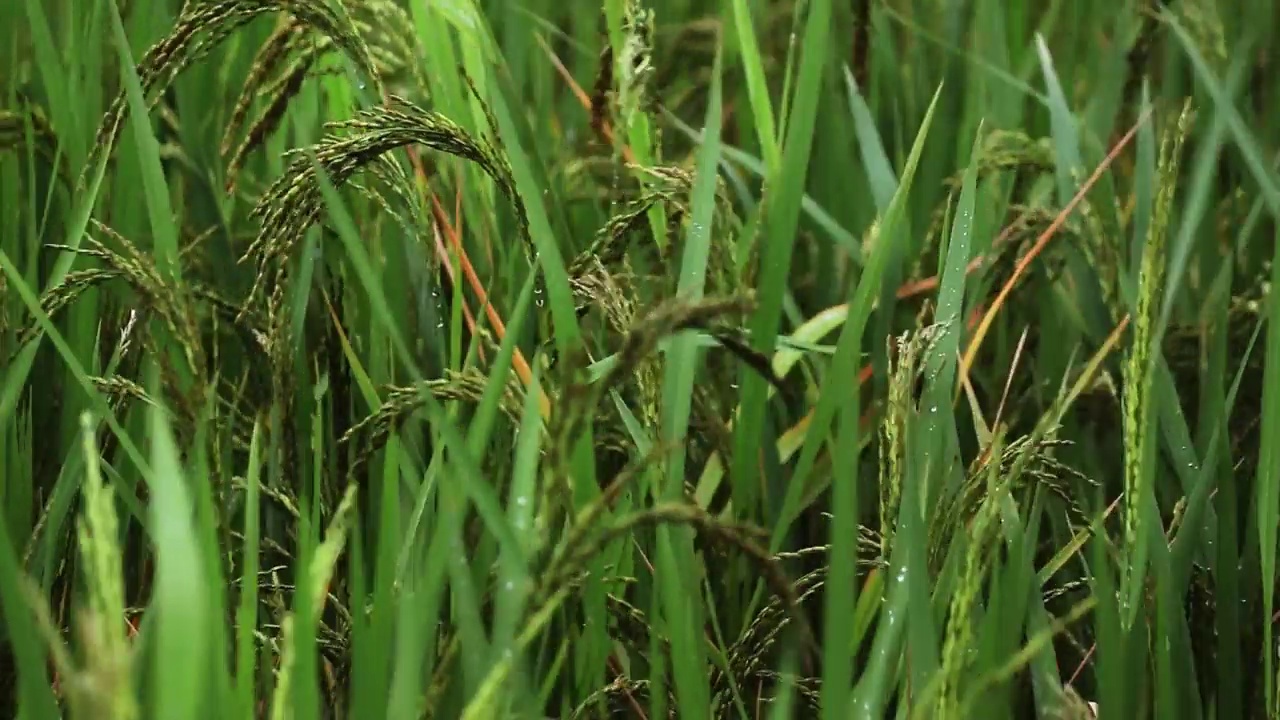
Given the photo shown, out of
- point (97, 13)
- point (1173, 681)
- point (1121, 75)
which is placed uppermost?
point (97, 13)

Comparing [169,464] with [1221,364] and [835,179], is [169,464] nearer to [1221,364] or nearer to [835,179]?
[1221,364]

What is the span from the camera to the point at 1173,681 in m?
0.70

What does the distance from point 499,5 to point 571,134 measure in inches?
7.0

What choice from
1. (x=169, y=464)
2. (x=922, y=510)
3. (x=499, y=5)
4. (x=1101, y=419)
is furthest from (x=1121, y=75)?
(x=169, y=464)

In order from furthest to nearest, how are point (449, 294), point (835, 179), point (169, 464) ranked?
1. point (835, 179)
2. point (449, 294)
3. point (169, 464)

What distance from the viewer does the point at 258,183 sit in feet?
3.86

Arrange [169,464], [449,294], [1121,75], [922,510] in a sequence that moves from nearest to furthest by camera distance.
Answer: [169,464] < [922,510] < [449,294] < [1121,75]

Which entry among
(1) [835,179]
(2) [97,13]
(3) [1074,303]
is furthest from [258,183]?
(3) [1074,303]

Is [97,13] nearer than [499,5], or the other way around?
[97,13]

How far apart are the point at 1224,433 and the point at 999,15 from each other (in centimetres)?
60

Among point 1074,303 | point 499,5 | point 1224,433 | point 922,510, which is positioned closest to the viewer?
point 922,510

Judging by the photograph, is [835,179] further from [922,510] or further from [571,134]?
[922,510]

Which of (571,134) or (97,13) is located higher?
→ (97,13)

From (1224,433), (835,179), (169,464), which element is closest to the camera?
(169,464)
